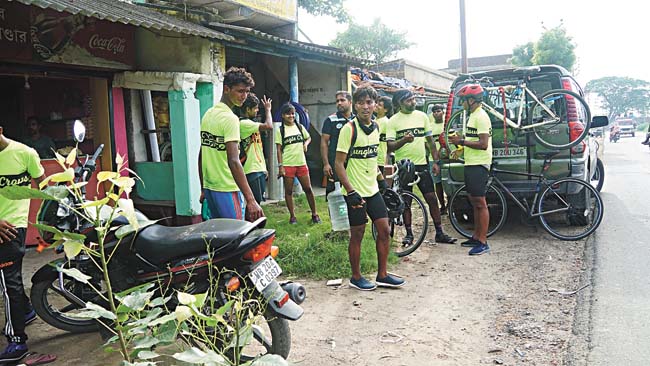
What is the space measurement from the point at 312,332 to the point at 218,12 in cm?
761

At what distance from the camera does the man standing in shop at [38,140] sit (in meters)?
7.19

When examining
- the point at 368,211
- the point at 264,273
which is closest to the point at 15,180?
the point at 264,273

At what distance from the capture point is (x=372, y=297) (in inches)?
184

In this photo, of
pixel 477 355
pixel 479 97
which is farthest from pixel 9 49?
pixel 477 355

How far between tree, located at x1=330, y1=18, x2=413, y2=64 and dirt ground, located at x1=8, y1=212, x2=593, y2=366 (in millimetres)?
31895

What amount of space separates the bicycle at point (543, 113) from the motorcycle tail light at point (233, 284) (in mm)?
4487

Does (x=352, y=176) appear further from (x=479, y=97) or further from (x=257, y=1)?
(x=257, y=1)

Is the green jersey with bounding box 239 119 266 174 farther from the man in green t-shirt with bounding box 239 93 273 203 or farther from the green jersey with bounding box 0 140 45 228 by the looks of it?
the green jersey with bounding box 0 140 45 228

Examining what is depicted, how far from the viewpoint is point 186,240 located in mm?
3062

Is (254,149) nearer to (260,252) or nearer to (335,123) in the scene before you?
(335,123)

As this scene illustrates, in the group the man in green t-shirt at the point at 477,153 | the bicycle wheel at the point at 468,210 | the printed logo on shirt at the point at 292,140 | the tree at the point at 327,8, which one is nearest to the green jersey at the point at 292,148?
the printed logo on shirt at the point at 292,140

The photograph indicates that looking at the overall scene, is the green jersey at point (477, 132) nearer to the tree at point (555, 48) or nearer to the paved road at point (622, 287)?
the paved road at point (622, 287)

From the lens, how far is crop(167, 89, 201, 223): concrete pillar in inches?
287

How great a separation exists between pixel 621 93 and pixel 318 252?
266 feet
